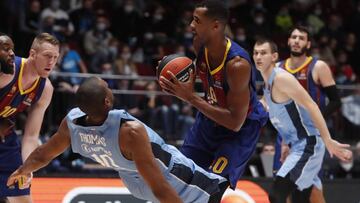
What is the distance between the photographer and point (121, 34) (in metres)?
12.6

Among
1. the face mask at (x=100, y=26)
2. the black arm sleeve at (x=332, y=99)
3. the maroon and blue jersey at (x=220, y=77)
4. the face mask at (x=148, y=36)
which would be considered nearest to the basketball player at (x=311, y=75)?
the black arm sleeve at (x=332, y=99)

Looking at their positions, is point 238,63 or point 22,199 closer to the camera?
point 238,63

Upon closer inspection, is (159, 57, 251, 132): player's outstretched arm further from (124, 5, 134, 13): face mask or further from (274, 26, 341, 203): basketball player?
(124, 5, 134, 13): face mask

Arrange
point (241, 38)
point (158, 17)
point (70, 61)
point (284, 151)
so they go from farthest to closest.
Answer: point (158, 17), point (241, 38), point (70, 61), point (284, 151)

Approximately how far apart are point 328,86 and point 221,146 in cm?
189

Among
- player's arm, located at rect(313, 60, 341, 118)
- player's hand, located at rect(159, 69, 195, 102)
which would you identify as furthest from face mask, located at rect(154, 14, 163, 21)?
player's hand, located at rect(159, 69, 195, 102)

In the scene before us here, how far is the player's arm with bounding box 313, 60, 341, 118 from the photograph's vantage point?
22.2ft

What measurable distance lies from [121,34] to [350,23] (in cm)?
481

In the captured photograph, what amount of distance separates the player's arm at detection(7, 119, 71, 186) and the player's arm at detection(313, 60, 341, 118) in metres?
2.93

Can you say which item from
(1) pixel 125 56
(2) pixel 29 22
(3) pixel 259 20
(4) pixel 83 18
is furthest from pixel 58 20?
(3) pixel 259 20

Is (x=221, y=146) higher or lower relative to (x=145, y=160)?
lower

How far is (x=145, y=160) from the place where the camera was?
4234mm

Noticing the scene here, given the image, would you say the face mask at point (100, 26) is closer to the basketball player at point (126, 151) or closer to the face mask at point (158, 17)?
the face mask at point (158, 17)

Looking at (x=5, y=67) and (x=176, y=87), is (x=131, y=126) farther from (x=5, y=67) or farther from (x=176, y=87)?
(x=5, y=67)
